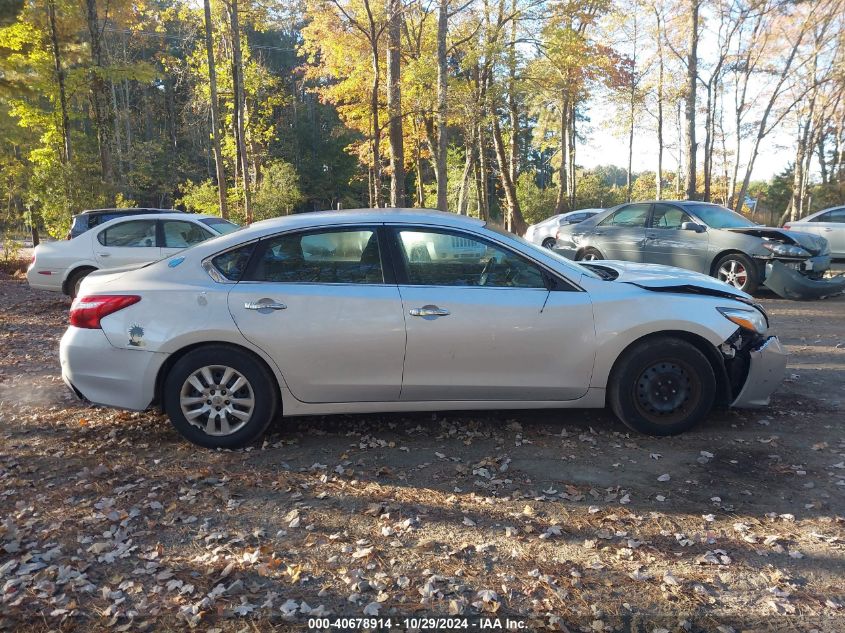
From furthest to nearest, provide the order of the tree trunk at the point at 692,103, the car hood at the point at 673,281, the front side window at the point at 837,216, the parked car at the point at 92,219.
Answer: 1. the tree trunk at the point at 692,103
2. the front side window at the point at 837,216
3. the parked car at the point at 92,219
4. the car hood at the point at 673,281

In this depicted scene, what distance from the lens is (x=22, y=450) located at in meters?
4.41

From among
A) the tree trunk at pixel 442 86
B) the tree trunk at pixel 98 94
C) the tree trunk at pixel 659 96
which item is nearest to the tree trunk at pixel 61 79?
the tree trunk at pixel 98 94

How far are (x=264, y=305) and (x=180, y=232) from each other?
643 centimetres

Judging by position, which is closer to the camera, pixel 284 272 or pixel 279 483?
pixel 279 483

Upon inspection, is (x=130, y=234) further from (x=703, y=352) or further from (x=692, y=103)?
(x=692, y=103)

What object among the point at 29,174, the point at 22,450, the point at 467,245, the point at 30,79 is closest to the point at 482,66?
the point at 30,79

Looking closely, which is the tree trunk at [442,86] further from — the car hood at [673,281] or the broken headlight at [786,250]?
the car hood at [673,281]

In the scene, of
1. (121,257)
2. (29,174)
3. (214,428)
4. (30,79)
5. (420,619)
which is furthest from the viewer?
(29,174)

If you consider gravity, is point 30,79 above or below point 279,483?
above

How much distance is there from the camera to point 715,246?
10.3m

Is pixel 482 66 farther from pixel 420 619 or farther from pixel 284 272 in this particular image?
pixel 420 619

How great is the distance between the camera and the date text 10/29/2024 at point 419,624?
2.54 m

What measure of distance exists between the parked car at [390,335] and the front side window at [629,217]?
23.8 feet

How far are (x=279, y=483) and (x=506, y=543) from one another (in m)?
1.49
